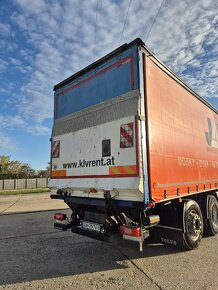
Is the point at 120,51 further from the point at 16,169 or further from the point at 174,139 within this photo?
the point at 16,169

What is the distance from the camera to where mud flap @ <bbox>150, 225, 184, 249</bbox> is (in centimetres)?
505

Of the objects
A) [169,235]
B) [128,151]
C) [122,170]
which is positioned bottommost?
[169,235]

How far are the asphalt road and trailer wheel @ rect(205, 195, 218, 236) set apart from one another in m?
0.25

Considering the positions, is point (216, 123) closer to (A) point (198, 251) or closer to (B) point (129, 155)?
(A) point (198, 251)

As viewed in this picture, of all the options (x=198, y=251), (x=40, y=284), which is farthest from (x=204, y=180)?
(x=40, y=284)

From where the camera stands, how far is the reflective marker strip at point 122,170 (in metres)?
4.53

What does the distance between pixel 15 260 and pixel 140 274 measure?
7.90 feet

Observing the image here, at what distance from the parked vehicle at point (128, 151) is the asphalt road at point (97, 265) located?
473mm

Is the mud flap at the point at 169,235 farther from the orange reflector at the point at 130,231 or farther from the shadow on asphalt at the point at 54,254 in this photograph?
the orange reflector at the point at 130,231

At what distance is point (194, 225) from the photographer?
222 inches

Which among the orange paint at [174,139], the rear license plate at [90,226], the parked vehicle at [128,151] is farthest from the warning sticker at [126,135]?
the rear license plate at [90,226]

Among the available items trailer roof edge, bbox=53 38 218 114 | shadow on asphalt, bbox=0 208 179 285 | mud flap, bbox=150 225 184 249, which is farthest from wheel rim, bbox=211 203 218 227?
trailer roof edge, bbox=53 38 218 114

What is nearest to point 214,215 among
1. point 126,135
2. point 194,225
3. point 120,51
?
point 194,225

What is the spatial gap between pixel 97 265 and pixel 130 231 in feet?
3.39
